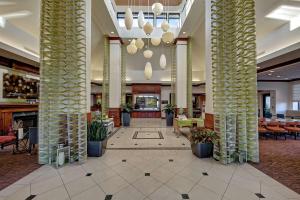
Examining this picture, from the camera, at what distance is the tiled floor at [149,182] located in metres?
2.51

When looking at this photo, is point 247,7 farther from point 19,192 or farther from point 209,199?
point 19,192

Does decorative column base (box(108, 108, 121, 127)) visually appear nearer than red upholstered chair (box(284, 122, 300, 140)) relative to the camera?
No

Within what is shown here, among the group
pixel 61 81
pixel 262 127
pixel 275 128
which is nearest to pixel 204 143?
pixel 61 81

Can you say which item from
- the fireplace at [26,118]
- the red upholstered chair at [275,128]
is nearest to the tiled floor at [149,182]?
the red upholstered chair at [275,128]

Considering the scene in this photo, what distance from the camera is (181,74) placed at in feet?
31.7

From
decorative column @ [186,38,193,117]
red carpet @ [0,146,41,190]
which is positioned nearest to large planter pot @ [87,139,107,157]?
red carpet @ [0,146,41,190]

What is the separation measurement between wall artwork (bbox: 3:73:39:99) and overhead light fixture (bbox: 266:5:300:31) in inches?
416

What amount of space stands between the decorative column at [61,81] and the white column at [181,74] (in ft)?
21.5

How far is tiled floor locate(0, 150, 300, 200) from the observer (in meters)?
2.51

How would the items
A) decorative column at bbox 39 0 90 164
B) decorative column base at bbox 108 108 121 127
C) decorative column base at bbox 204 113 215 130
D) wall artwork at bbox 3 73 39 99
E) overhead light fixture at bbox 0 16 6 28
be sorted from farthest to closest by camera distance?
1. decorative column base at bbox 108 108 121 127
2. wall artwork at bbox 3 73 39 99
3. overhead light fixture at bbox 0 16 6 28
4. decorative column base at bbox 204 113 215 130
5. decorative column at bbox 39 0 90 164

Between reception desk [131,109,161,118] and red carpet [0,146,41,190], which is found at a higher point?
reception desk [131,109,161,118]

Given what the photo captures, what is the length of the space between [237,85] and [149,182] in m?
3.02

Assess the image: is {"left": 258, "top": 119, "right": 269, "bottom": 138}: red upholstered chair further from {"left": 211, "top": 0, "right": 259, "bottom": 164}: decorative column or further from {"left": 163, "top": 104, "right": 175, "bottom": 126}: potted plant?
{"left": 163, "top": 104, "right": 175, "bottom": 126}: potted plant

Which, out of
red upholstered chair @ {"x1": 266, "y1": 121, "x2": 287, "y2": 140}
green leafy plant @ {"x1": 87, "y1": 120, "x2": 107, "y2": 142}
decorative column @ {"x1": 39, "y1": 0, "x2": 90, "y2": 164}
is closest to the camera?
decorative column @ {"x1": 39, "y1": 0, "x2": 90, "y2": 164}
